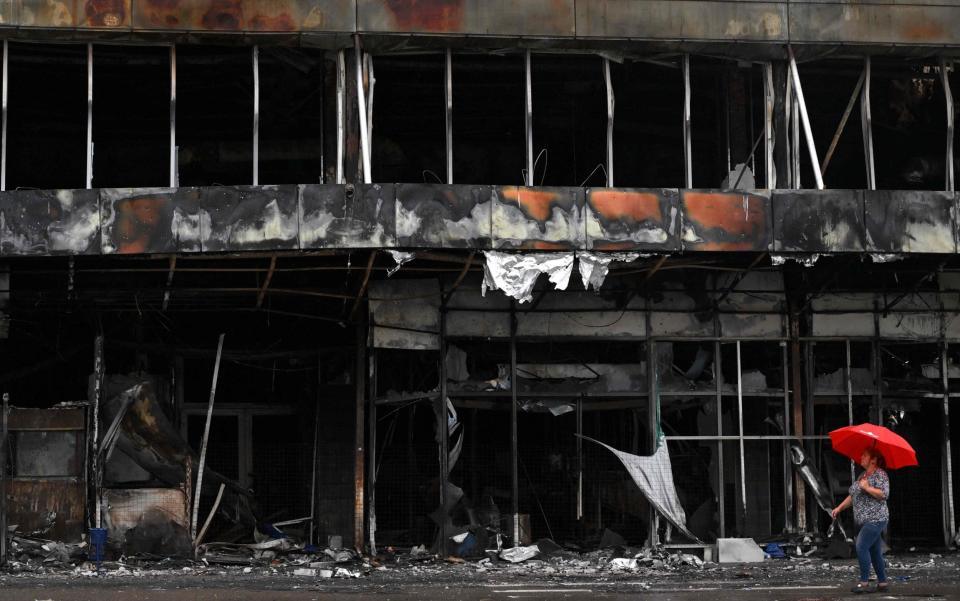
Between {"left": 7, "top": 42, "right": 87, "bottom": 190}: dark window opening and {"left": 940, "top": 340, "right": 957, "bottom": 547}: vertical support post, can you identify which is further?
{"left": 7, "top": 42, "right": 87, "bottom": 190}: dark window opening

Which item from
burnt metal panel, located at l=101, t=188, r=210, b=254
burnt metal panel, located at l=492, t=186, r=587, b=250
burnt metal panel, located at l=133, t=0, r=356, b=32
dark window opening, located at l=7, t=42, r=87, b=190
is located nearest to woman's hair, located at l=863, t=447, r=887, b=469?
burnt metal panel, located at l=492, t=186, r=587, b=250

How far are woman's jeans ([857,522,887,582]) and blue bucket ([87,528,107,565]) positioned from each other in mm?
9541

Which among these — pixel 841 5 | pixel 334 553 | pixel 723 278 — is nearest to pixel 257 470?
pixel 334 553

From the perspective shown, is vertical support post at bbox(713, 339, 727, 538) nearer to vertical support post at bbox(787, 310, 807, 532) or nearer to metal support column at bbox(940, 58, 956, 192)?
vertical support post at bbox(787, 310, 807, 532)

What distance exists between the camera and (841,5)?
19.7 metres

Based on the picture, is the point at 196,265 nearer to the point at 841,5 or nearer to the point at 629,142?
the point at 629,142

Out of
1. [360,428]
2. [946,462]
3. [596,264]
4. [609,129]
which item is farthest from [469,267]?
[946,462]

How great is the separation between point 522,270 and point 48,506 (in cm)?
714

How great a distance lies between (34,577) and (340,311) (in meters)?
6.10

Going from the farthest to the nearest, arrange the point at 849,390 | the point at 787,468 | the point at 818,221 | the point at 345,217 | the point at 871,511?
the point at 849,390, the point at 787,468, the point at 818,221, the point at 345,217, the point at 871,511

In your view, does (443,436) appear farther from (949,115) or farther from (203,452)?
(949,115)

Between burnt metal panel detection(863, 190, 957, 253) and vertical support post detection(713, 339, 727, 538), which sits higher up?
burnt metal panel detection(863, 190, 957, 253)

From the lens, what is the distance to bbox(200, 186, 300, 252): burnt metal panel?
17.7m

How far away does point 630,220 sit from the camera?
18547 mm
